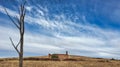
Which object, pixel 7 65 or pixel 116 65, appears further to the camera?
pixel 116 65

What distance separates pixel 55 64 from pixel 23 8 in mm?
40424

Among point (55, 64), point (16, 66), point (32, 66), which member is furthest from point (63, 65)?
point (16, 66)

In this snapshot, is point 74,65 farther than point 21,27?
Yes

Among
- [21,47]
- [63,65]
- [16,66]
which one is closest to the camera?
[21,47]

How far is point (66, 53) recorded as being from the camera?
8950 cm

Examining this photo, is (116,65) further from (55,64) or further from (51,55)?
(51,55)

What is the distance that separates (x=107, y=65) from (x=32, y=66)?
63.8 feet

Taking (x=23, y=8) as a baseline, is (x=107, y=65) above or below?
below

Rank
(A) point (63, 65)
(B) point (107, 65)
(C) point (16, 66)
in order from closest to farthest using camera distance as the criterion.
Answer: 1. (C) point (16, 66)
2. (A) point (63, 65)
3. (B) point (107, 65)

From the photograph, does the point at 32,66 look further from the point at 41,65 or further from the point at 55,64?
the point at 55,64

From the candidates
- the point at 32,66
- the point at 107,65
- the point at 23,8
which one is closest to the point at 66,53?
the point at 107,65

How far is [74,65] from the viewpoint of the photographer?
2359 inches

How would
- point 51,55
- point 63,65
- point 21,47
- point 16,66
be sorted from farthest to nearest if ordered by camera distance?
point 51,55 < point 63,65 < point 16,66 < point 21,47

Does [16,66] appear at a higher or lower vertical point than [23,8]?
lower
